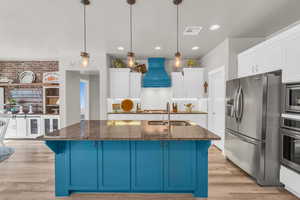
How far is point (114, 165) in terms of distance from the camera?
238cm

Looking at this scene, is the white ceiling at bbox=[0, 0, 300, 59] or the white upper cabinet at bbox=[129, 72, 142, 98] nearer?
the white ceiling at bbox=[0, 0, 300, 59]

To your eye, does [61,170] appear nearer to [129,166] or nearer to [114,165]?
[114,165]

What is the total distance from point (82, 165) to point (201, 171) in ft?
5.24

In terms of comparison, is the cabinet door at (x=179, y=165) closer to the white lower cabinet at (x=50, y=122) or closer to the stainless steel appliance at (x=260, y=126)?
the stainless steel appliance at (x=260, y=126)

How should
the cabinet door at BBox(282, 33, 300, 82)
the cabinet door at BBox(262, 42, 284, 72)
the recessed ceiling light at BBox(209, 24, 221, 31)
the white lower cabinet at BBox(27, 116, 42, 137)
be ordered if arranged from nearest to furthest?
the cabinet door at BBox(282, 33, 300, 82) < the cabinet door at BBox(262, 42, 284, 72) < the recessed ceiling light at BBox(209, 24, 221, 31) < the white lower cabinet at BBox(27, 116, 42, 137)

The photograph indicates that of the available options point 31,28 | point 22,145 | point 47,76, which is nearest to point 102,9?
point 31,28

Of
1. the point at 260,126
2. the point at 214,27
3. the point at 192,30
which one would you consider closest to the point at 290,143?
the point at 260,126

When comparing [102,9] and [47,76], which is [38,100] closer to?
[47,76]

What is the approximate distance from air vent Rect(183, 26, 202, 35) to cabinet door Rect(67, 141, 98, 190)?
→ 272 cm

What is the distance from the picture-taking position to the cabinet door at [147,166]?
237 centimetres

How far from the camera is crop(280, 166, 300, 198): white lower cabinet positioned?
2262 mm

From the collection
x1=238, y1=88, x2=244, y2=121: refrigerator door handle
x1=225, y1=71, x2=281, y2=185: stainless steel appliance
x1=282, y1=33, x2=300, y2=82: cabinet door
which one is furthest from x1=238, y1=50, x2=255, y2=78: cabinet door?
x1=282, y1=33, x2=300, y2=82: cabinet door

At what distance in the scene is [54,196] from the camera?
7.90ft

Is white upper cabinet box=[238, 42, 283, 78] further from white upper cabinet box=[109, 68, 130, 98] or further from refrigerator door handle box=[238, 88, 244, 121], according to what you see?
white upper cabinet box=[109, 68, 130, 98]
